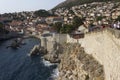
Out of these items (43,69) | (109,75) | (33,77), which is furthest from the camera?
(43,69)

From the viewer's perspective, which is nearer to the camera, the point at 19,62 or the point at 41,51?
the point at 19,62

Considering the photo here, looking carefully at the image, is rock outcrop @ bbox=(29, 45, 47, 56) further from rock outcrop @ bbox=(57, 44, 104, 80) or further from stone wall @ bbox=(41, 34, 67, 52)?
rock outcrop @ bbox=(57, 44, 104, 80)

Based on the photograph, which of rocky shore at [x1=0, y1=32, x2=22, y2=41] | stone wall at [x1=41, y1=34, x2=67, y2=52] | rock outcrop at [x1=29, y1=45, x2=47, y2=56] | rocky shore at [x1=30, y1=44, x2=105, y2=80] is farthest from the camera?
rocky shore at [x1=0, y1=32, x2=22, y2=41]

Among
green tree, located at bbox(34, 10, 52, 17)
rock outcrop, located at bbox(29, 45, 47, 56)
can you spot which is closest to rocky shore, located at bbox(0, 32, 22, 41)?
rock outcrop, located at bbox(29, 45, 47, 56)

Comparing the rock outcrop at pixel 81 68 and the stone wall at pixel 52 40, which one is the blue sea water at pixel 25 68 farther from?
the rock outcrop at pixel 81 68

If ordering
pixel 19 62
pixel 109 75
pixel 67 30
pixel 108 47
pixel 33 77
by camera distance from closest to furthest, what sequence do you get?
pixel 109 75 → pixel 108 47 → pixel 33 77 → pixel 19 62 → pixel 67 30

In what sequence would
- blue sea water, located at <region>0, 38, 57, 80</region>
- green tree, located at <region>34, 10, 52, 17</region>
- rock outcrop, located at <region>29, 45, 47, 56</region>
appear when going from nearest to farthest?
blue sea water, located at <region>0, 38, 57, 80</region>
rock outcrop, located at <region>29, 45, 47, 56</region>
green tree, located at <region>34, 10, 52, 17</region>

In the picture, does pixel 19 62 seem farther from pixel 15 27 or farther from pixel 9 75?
pixel 15 27

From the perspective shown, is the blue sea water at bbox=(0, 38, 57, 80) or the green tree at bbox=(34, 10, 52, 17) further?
the green tree at bbox=(34, 10, 52, 17)

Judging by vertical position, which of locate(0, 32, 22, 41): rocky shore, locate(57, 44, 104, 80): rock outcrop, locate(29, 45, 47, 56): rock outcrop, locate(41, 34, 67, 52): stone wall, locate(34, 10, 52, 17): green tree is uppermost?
locate(57, 44, 104, 80): rock outcrop

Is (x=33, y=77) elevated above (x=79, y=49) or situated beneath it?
situated beneath

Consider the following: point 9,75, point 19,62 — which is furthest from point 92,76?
point 19,62
